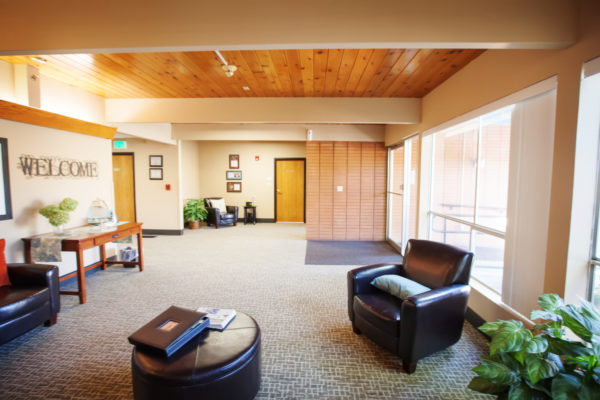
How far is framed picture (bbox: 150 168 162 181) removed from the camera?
6582 millimetres

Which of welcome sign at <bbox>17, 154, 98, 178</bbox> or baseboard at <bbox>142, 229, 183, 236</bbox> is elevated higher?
welcome sign at <bbox>17, 154, 98, 178</bbox>

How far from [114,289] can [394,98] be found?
4.74 meters

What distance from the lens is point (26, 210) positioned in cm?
310

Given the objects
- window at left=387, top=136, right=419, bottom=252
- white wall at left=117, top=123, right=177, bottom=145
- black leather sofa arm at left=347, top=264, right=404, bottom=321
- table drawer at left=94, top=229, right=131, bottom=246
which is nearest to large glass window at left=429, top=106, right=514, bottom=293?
window at left=387, top=136, right=419, bottom=252

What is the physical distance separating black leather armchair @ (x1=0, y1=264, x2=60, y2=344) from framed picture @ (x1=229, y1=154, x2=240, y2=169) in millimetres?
6094

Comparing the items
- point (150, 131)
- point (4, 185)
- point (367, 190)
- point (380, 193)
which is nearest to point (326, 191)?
point (367, 190)

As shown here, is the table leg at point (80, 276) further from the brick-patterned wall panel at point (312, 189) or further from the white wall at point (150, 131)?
the brick-patterned wall panel at point (312, 189)

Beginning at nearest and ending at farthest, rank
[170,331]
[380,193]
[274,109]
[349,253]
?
[170,331] < [274,109] < [349,253] < [380,193]

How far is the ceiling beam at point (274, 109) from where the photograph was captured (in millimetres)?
4129

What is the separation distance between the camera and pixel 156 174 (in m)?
6.60

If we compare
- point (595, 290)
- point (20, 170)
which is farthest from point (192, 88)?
point (595, 290)

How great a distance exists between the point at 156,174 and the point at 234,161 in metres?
2.39

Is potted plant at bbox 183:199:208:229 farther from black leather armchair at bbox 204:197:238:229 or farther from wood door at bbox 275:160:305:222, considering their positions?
wood door at bbox 275:160:305:222

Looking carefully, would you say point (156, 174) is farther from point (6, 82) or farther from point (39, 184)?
point (6, 82)
